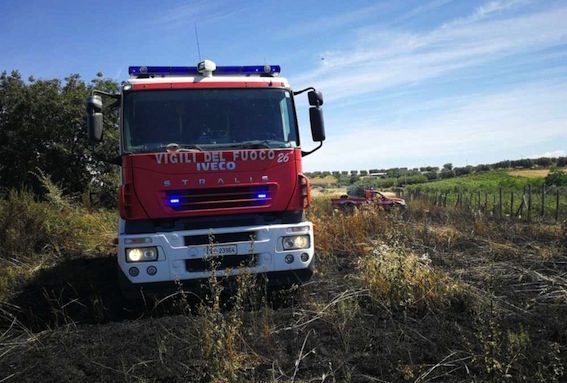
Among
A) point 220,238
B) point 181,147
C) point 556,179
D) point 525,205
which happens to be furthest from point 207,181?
point 556,179

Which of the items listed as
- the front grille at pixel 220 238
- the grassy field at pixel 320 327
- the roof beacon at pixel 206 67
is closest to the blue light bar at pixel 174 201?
the front grille at pixel 220 238

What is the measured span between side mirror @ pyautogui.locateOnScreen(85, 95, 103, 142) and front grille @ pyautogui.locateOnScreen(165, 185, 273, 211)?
55.7 inches

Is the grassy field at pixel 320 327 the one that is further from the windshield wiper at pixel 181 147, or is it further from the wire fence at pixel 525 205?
the wire fence at pixel 525 205

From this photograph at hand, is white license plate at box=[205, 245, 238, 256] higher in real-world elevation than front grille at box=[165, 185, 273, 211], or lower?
lower

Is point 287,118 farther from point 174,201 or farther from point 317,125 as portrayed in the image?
point 174,201

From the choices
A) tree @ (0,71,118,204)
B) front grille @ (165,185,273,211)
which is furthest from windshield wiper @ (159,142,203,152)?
tree @ (0,71,118,204)

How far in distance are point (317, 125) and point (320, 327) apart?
309 cm

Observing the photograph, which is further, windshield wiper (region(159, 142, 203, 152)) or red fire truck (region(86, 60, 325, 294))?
windshield wiper (region(159, 142, 203, 152))

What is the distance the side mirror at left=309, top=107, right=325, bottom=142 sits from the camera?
7.09 metres

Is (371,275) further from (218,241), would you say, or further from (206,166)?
(206,166)

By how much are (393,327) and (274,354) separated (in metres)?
1.29

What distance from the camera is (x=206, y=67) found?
687 centimetres

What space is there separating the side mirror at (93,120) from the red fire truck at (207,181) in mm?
13

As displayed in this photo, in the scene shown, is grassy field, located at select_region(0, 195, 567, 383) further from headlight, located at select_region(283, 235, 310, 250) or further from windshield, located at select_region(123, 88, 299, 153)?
windshield, located at select_region(123, 88, 299, 153)
